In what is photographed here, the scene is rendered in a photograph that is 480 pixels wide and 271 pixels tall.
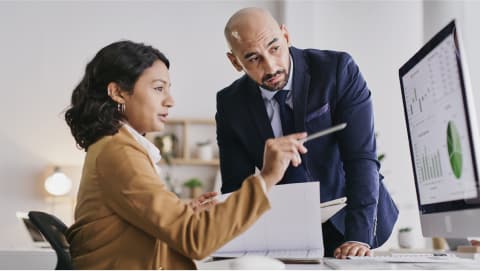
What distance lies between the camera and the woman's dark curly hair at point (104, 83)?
1511 mm

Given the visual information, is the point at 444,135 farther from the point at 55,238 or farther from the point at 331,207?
the point at 55,238

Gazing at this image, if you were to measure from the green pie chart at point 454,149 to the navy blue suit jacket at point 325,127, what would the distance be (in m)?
0.49

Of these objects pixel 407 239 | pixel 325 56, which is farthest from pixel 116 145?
pixel 407 239

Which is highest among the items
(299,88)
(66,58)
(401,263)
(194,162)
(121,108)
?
(66,58)

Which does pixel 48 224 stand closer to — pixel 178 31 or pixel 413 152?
pixel 413 152

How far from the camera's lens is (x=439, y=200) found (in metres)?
1.54

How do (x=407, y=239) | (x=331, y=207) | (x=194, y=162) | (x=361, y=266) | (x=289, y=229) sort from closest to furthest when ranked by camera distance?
(x=361, y=266)
(x=289, y=229)
(x=331, y=207)
(x=407, y=239)
(x=194, y=162)

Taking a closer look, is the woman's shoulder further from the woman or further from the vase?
the vase

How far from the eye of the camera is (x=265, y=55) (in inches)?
74.6

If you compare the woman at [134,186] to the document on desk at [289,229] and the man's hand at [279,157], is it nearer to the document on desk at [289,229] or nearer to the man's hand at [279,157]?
the man's hand at [279,157]

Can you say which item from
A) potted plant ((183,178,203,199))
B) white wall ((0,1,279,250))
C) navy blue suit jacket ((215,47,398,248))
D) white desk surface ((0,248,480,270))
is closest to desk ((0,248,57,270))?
white desk surface ((0,248,480,270))

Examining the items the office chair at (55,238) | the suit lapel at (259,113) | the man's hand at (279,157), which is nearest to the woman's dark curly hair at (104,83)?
the office chair at (55,238)

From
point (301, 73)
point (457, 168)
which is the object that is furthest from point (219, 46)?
point (457, 168)

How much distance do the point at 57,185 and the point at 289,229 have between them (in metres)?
4.07
